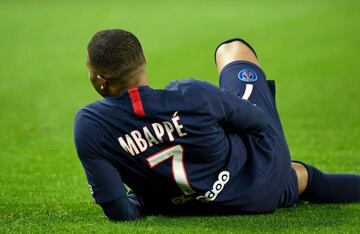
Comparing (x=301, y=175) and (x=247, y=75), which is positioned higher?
(x=247, y=75)

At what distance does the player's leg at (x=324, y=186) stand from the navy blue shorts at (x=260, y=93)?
5.2 inches

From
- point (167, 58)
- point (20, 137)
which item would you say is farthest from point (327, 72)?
point (20, 137)

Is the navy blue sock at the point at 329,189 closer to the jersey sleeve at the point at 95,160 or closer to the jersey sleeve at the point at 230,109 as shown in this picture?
the jersey sleeve at the point at 230,109

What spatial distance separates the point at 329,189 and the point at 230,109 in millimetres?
1158

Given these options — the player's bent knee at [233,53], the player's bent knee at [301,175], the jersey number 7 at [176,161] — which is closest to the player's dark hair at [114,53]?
the jersey number 7 at [176,161]

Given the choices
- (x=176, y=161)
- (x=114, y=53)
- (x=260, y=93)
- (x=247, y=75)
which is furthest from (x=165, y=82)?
(x=114, y=53)

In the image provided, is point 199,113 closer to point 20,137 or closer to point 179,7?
point 20,137

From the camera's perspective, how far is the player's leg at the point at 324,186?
20.2ft

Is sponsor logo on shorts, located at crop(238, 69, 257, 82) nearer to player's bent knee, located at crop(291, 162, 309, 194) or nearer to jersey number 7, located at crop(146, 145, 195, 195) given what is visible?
player's bent knee, located at crop(291, 162, 309, 194)

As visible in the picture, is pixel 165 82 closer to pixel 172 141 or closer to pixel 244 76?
pixel 244 76

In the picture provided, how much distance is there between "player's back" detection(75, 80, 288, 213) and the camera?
5.38 meters

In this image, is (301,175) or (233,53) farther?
(233,53)

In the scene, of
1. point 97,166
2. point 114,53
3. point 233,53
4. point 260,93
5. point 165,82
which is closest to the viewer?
point 114,53

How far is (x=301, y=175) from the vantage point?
614 cm
